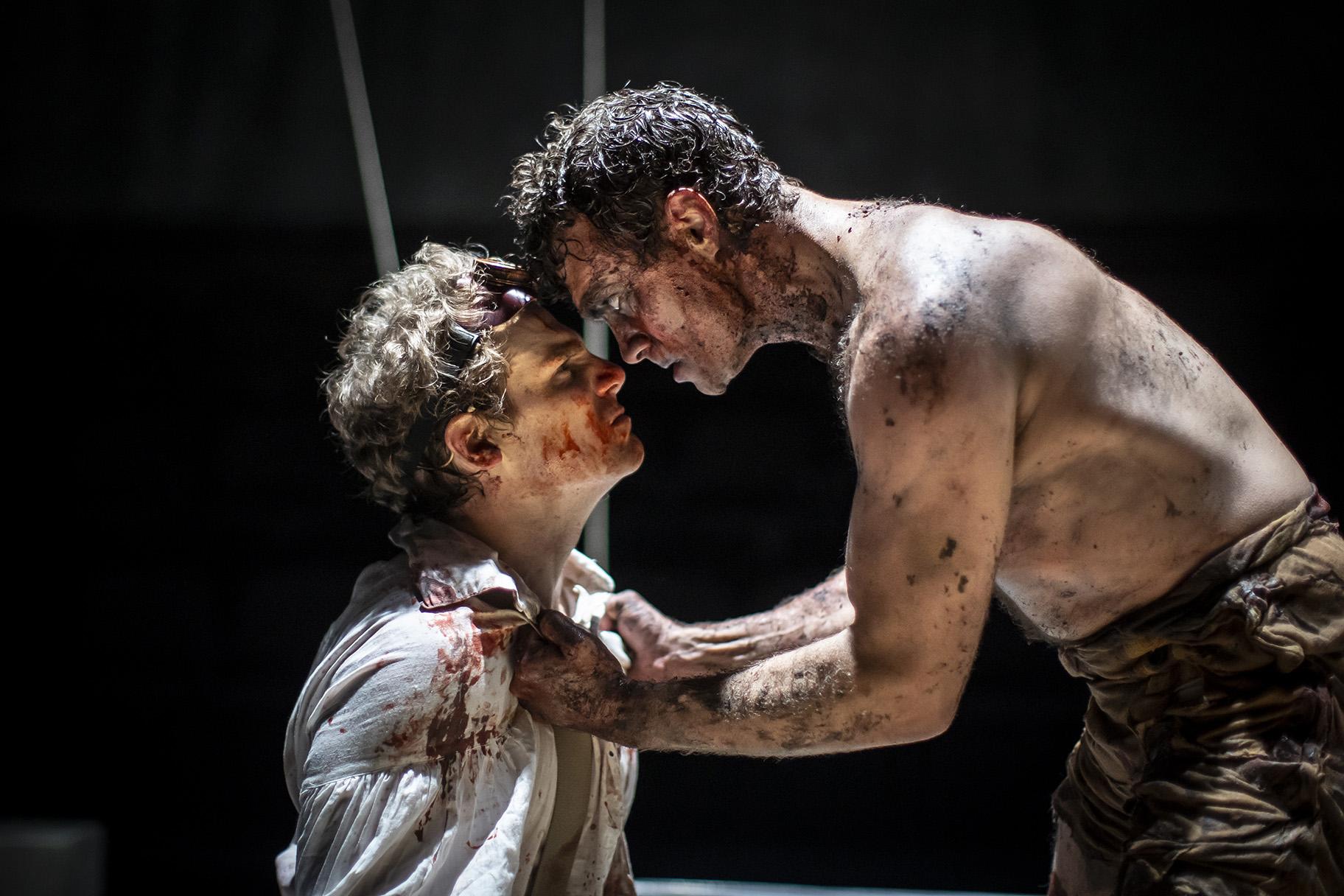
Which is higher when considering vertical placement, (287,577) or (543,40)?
(543,40)

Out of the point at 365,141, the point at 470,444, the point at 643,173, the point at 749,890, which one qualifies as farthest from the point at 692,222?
the point at 749,890

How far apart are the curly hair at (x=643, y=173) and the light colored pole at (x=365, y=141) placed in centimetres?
76

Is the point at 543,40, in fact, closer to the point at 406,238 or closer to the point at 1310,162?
the point at 406,238

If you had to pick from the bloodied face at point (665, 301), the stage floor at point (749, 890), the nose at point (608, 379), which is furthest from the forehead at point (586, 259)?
the stage floor at point (749, 890)

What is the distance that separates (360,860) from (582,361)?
0.78 meters

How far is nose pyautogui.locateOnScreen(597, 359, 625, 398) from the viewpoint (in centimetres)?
185

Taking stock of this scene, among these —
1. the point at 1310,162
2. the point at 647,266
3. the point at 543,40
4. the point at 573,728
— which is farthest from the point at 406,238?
the point at 1310,162

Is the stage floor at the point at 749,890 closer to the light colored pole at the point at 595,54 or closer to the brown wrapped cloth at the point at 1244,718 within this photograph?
the light colored pole at the point at 595,54

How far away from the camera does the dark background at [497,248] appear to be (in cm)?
249

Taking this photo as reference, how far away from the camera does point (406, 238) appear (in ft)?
8.46

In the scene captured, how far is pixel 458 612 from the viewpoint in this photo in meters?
1.64

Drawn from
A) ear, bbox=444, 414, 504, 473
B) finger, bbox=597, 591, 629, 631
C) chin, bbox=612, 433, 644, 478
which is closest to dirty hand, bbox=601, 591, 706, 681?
finger, bbox=597, 591, 629, 631

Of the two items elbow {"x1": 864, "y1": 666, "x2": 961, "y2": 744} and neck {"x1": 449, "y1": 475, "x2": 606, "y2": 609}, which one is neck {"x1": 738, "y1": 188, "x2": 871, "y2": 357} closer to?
neck {"x1": 449, "y1": 475, "x2": 606, "y2": 609}

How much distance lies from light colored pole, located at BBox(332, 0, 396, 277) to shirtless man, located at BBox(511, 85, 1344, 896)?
3.83 ft
